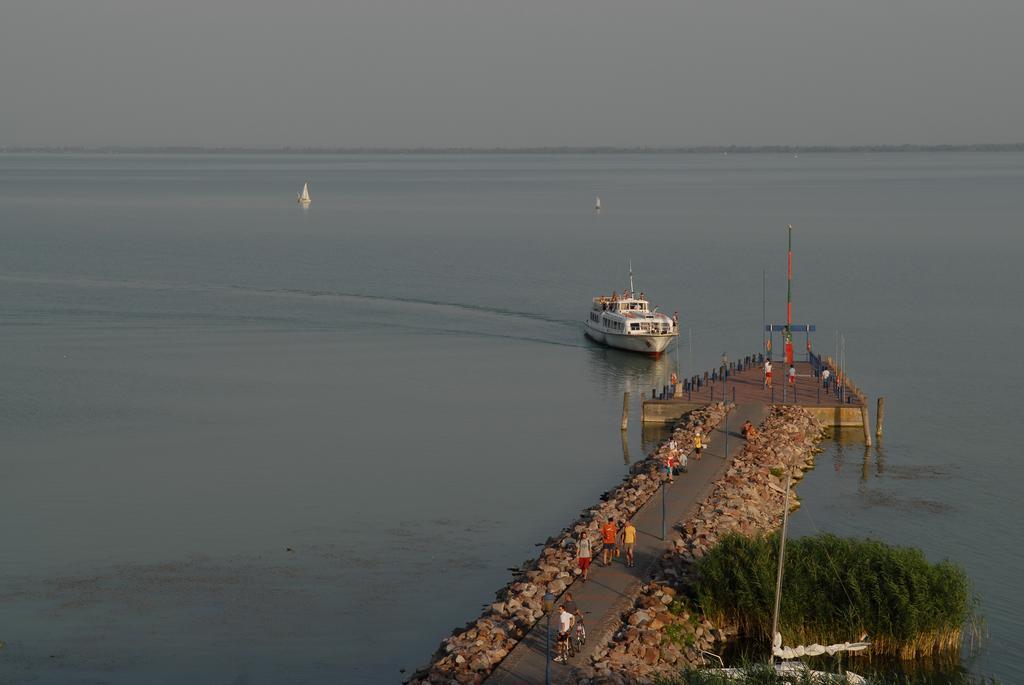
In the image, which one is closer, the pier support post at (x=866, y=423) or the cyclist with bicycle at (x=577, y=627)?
the cyclist with bicycle at (x=577, y=627)

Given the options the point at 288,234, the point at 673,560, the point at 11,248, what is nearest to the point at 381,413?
the point at 673,560

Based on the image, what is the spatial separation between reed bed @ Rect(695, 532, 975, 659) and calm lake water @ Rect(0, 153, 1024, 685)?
161cm

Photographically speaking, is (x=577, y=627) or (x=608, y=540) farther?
(x=608, y=540)

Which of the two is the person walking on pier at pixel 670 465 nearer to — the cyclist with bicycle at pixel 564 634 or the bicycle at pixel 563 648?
the cyclist with bicycle at pixel 564 634

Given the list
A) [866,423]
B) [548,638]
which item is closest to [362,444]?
[866,423]

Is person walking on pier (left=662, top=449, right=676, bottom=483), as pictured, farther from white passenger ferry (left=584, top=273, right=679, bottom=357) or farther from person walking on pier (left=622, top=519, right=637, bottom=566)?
white passenger ferry (left=584, top=273, right=679, bottom=357)

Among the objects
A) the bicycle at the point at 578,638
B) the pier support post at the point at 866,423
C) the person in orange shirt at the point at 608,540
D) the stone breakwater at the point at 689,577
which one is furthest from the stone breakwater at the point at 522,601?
the pier support post at the point at 866,423

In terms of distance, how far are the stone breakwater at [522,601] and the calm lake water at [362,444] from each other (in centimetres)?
197

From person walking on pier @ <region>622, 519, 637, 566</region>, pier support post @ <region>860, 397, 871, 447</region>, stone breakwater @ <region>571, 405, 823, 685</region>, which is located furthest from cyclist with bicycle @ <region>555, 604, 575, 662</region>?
pier support post @ <region>860, 397, 871, 447</region>

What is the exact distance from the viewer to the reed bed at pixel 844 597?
110 feet

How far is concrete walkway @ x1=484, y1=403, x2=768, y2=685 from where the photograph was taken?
99.0 feet

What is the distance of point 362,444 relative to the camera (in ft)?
193

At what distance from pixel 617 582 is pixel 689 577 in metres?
1.86

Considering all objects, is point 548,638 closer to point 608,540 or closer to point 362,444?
point 608,540
